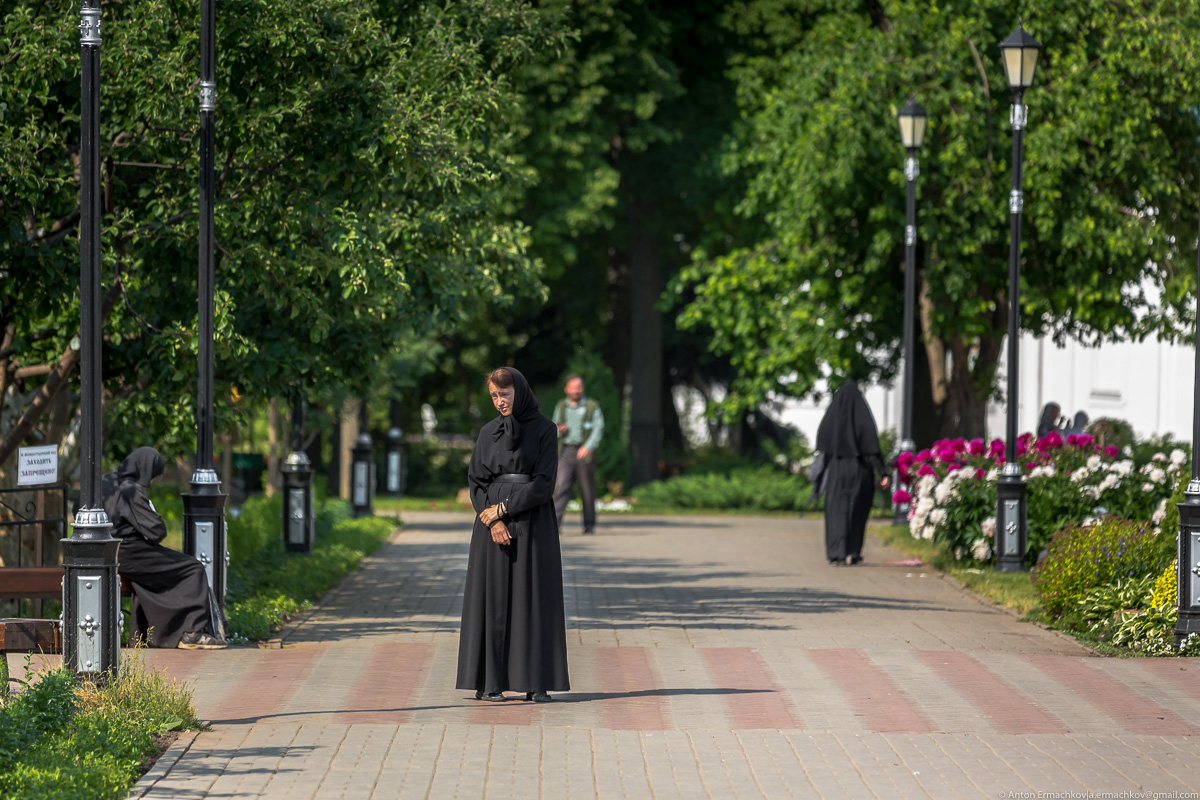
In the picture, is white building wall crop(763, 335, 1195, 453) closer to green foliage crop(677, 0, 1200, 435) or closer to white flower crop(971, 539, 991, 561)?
green foliage crop(677, 0, 1200, 435)

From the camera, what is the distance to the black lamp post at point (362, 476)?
23373mm

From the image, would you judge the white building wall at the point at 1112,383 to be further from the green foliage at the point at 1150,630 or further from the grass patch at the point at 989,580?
the green foliage at the point at 1150,630

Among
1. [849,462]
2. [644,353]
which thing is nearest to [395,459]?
[644,353]

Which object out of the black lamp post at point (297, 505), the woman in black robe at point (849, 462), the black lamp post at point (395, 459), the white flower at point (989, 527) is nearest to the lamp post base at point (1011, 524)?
the white flower at point (989, 527)

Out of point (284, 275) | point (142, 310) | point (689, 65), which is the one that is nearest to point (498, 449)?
point (284, 275)

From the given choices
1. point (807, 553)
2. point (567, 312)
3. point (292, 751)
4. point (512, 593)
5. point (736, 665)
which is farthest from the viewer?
point (567, 312)

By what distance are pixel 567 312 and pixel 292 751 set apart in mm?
31880

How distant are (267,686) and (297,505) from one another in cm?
802

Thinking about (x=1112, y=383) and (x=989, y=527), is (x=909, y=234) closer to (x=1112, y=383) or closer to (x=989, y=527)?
(x=989, y=527)

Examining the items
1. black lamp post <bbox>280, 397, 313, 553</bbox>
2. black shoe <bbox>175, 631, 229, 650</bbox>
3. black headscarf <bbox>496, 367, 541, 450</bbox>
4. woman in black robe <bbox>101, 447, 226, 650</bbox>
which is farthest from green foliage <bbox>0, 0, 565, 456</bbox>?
black lamp post <bbox>280, 397, 313, 553</bbox>

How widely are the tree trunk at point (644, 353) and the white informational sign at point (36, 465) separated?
20633 mm

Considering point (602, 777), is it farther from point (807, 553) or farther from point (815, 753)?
point (807, 553)

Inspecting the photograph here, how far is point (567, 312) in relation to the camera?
39125 millimetres

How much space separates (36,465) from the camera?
1095 cm
